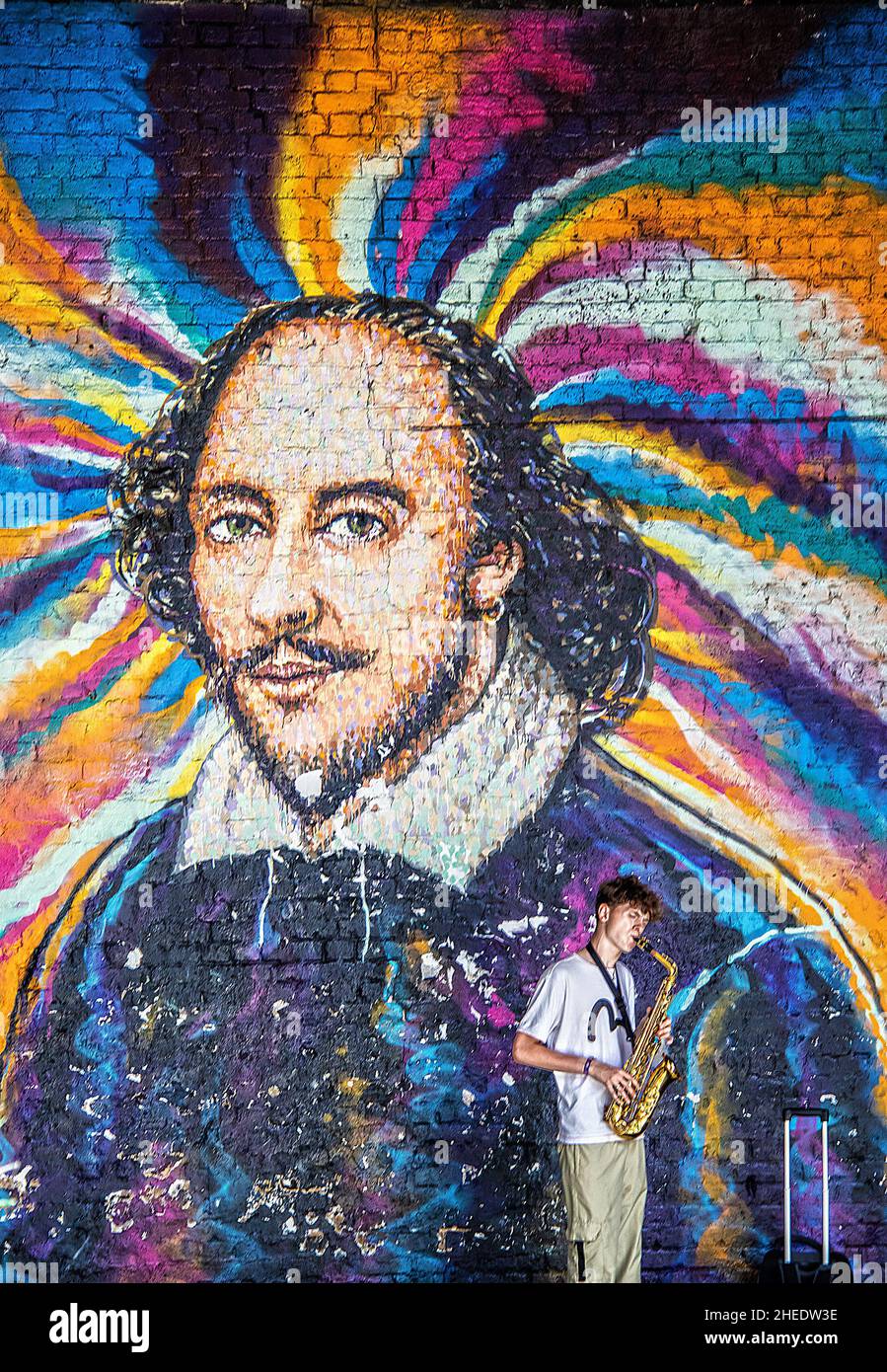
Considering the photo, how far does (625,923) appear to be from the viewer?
4703mm

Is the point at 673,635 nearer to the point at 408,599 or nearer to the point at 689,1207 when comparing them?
the point at 408,599

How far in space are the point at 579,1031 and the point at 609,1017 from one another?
0.11 m

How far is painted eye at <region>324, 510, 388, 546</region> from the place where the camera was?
557 centimetres

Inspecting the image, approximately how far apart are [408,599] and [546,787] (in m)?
0.85

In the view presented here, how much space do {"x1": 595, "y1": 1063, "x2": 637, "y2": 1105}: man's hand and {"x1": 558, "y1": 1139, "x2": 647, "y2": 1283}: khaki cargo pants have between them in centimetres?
18

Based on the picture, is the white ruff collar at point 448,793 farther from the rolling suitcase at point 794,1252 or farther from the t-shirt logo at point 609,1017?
the rolling suitcase at point 794,1252

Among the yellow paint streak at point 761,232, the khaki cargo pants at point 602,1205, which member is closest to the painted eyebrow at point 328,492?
the yellow paint streak at point 761,232

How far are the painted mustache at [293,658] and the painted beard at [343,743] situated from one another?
0.07m

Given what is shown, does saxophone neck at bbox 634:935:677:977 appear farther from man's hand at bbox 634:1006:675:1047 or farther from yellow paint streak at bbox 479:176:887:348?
yellow paint streak at bbox 479:176:887:348

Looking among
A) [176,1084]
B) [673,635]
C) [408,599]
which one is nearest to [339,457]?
[408,599]

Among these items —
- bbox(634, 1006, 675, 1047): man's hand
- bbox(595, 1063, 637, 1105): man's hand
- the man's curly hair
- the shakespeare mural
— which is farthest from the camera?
the man's curly hair

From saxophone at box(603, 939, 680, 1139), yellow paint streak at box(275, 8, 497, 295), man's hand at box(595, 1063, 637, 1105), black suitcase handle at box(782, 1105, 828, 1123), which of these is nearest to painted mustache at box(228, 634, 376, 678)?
yellow paint streak at box(275, 8, 497, 295)

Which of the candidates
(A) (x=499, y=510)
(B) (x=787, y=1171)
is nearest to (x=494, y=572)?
(A) (x=499, y=510)

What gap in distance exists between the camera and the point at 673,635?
5.57m
